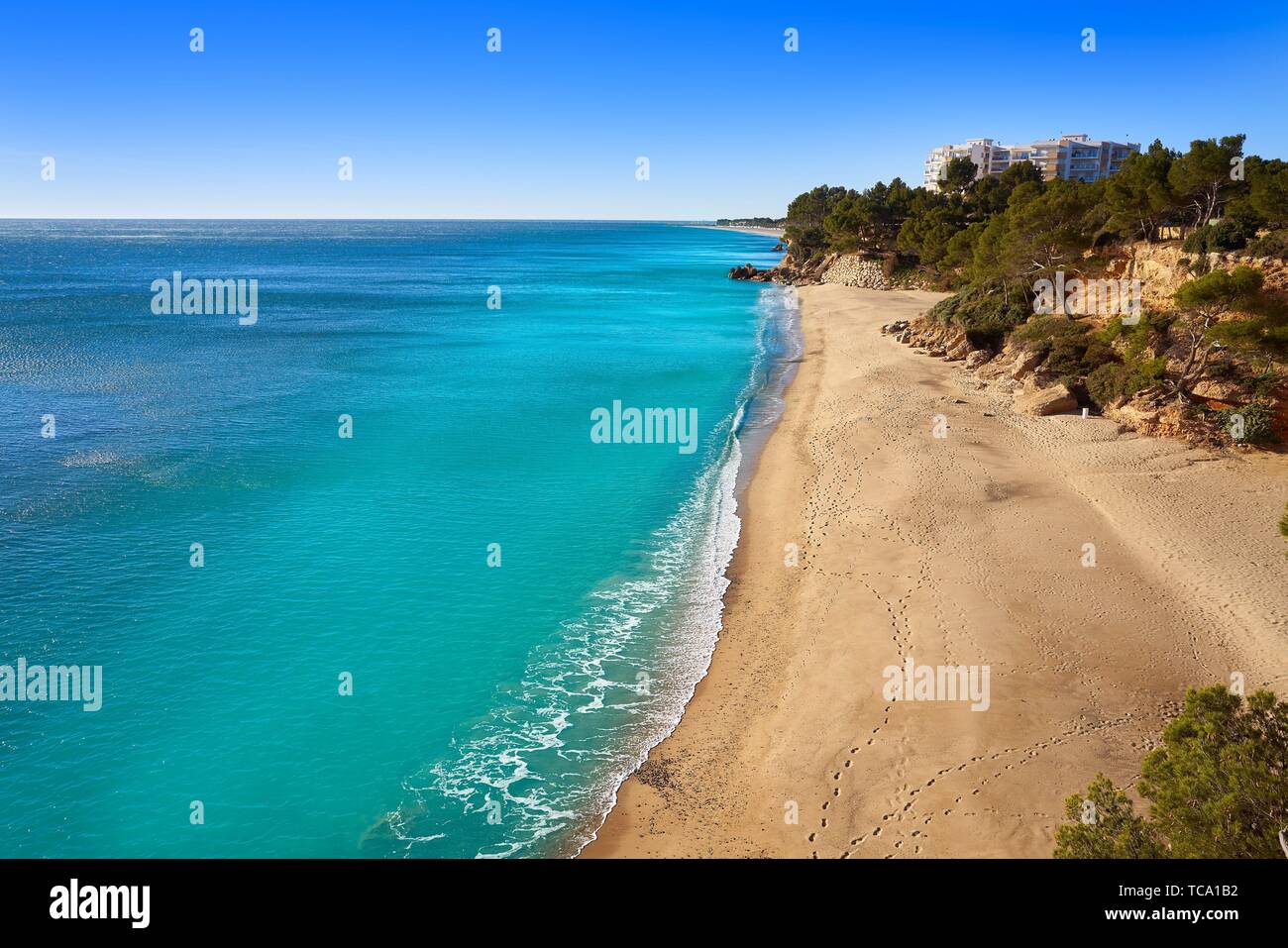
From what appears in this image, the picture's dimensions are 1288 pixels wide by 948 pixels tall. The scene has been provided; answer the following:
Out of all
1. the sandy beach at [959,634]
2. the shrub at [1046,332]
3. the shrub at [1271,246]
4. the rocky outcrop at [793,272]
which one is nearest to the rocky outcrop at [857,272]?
the rocky outcrop at [793,272]

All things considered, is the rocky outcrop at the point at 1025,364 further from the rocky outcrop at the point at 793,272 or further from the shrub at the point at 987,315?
the rocky outcrop at the point at 793,272

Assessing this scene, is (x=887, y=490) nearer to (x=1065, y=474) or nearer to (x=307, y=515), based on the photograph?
(x=1065, y=474)

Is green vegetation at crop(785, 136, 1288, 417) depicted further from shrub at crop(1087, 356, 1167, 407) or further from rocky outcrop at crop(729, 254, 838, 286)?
rocky outcrop at crop(729, 254, 838, 286)

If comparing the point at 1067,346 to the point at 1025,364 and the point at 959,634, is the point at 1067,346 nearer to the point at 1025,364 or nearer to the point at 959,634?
the point at 1025,364

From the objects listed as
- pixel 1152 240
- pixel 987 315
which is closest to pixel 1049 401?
pixel 987 315

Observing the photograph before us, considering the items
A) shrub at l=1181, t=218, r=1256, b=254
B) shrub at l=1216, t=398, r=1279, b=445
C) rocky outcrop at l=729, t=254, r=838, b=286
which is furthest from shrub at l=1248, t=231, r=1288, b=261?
rocky outcrop at l=729, t=254, r=838, b=286
